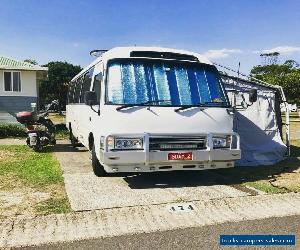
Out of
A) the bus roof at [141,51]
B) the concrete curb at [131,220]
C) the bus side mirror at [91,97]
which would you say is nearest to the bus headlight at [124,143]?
the bus side mirror at [91,97]

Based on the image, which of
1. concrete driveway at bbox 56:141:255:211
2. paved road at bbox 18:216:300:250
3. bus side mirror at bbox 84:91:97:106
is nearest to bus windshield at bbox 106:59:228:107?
bus side mirror at bbox 84:91:97:106

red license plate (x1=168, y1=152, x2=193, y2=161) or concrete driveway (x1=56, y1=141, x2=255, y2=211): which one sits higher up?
red license plate (x1=168, y1=152, x2=193, y2=161)

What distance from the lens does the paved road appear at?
15.8ft

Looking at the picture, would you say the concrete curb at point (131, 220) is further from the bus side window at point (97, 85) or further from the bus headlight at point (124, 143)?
the bus side window at point (97, 85)

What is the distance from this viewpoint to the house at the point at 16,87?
816 inches

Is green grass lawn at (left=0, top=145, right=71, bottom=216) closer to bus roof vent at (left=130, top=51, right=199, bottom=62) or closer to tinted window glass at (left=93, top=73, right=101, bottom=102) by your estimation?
tinted window glass at (left=93, top=73, right=101, bottom=102)

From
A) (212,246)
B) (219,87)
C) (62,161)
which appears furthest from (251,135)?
(212,246)

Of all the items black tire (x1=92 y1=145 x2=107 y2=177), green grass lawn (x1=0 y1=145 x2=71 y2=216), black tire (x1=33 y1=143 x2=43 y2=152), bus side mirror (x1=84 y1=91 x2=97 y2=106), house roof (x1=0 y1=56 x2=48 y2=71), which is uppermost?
house roof (x1=0 y1=56 x2=48 y2=71)

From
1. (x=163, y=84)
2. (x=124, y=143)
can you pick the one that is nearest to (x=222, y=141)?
(x=163, y=84)

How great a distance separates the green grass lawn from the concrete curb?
564 mm

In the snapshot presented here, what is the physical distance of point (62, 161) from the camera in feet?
36.6

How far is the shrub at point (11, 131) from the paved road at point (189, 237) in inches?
585

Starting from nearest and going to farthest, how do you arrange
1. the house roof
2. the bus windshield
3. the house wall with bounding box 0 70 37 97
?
the bus windshield < the house roof < the house wall with bounding box 0 70 37 97

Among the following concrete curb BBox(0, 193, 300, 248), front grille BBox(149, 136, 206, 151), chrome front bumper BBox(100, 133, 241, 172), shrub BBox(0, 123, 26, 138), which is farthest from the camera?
shrub BBox(0, 123, 26, 138)
